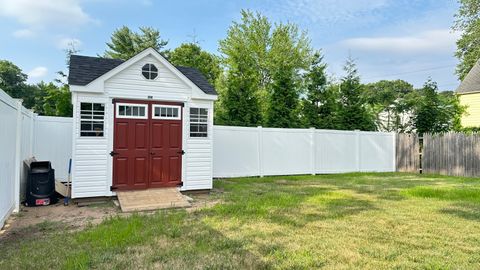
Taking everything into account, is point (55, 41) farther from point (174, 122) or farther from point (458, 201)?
point (458, 201)

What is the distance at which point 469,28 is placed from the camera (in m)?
23.2

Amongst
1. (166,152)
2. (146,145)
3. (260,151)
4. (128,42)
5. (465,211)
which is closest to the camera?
(465,211)

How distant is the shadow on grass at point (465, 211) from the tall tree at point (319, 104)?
25.9ft

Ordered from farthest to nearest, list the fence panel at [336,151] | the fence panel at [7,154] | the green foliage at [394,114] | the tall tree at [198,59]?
1. the tall tree at [198,59]
2. the green foliage at [394,114]
3. the fence panel at [336,151]
4. the fence panel at [7,154]

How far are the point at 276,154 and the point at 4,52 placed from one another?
19.6 m

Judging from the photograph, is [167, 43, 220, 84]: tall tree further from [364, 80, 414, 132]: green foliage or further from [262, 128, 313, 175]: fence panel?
[262, 128, 313, 175]: fence panel

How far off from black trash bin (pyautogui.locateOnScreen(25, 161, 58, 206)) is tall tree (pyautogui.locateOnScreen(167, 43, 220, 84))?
72.9ft

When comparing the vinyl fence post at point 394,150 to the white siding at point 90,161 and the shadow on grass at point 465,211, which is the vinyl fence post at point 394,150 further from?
the white siding at point 90,161

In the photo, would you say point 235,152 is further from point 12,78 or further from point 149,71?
point 12,78

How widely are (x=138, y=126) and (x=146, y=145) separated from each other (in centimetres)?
50

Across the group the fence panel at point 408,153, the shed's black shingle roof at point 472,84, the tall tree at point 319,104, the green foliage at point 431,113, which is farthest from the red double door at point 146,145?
the shed's black shingle roof at point 472,84

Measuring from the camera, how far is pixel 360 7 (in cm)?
1341

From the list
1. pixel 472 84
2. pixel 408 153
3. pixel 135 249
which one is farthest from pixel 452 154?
pixel 135 249

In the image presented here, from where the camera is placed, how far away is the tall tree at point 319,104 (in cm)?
1433
